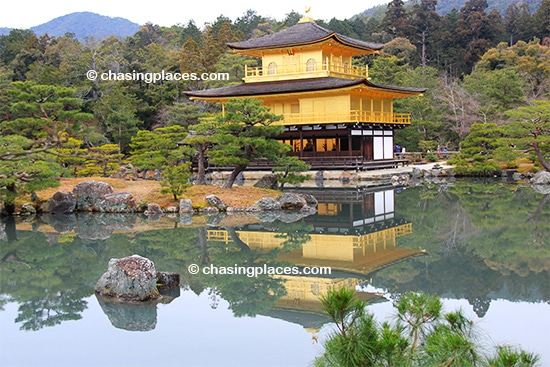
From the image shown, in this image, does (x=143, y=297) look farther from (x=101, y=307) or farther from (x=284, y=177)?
(x=284, y=177)

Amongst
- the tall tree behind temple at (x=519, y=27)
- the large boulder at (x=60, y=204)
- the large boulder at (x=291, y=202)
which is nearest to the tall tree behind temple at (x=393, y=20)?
the tall tree behind temple at (x=519, y=27)

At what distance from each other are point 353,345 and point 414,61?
49.0 m

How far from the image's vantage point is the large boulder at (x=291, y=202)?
1655 cm

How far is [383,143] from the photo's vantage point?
28500 mm

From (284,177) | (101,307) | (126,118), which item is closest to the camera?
(101,307)

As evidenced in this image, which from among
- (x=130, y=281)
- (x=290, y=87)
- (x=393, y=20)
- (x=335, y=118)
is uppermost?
(x=393, y=20)

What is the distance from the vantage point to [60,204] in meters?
16.9

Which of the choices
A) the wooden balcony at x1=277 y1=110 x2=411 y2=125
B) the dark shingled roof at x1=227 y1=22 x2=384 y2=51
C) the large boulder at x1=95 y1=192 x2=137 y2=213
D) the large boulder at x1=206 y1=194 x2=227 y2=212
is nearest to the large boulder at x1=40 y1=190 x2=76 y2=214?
the large boulder at x1=95 y1=192 x2=137 y2=213

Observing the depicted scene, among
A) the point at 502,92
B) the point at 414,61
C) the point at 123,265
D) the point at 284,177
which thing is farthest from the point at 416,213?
the point at 414,61

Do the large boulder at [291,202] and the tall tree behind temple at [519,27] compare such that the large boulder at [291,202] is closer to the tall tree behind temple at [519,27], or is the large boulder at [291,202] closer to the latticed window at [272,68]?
the latticed window at [272,68]

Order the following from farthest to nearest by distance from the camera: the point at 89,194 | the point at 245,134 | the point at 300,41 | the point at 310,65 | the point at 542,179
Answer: the point at 310,65 < the point at 300,41 < the point at 542,179 < the point at 245,134 < the point at 89,194

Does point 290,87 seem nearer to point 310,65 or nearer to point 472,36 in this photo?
point 310,65

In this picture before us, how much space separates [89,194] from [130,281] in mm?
10254

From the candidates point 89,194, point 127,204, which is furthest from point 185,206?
point 89,194
